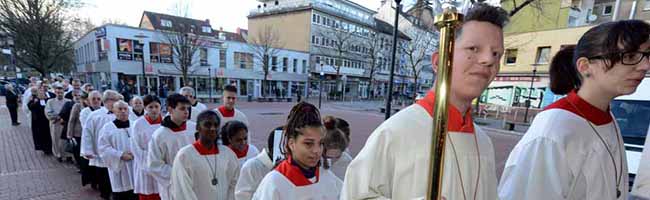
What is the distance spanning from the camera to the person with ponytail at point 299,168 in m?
1.86

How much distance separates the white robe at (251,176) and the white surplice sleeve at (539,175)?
171 cm

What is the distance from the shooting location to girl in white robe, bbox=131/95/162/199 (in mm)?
3596

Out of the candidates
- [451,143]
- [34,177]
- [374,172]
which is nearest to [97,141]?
[34,177]

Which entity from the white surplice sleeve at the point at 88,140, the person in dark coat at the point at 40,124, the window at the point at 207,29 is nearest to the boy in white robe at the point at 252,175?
the white surplice sleeve at the point at 88,140

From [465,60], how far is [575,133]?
98cm

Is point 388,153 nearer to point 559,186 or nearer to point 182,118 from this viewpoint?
point 559,186

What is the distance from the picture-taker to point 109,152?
396 cm

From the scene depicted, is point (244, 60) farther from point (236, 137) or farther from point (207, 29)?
point (236, 137)

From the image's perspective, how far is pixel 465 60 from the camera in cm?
89

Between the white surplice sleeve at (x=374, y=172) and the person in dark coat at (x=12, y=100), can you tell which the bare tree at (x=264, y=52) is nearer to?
the person in dark coat at (x=12, y=100)

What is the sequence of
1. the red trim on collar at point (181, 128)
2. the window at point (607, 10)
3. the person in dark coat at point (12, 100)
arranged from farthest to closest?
the window at point (607, 10) → the person in dark coat at point (12, 100) → the red trim on collar at point (181, 128)

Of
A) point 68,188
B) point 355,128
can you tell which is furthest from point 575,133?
point 355,128

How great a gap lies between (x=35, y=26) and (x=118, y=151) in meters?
22.3

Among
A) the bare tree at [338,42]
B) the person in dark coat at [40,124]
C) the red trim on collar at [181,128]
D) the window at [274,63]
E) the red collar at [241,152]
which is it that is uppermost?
the bare tree at [338,42]
